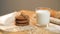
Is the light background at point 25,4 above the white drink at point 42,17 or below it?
above

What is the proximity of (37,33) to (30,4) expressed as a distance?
1651 millimetres

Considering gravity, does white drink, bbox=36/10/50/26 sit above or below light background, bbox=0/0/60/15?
below

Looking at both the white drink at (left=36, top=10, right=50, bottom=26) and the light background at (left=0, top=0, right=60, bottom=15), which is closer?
the white drink at (left=36, top=10, right=50, bottom=26)

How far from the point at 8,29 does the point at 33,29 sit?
154mm

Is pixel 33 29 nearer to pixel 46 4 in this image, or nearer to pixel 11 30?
pixel 11 30

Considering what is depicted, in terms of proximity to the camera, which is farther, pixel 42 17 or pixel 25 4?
pixel 25 4

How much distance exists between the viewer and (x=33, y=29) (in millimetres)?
797

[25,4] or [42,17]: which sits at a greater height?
[25,4]

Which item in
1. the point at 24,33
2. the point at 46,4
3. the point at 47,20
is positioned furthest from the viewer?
the point at 46,4

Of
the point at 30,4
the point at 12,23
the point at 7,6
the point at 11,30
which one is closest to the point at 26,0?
the point at 30,4

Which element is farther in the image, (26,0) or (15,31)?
(26,0)

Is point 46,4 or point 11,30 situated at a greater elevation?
point 46,4

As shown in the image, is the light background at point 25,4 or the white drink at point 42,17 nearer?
the white drink at point 42,17

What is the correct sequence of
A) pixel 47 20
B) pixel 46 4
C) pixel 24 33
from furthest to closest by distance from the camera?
pixel 46 4, pixel 47 20, pixel 24 33
